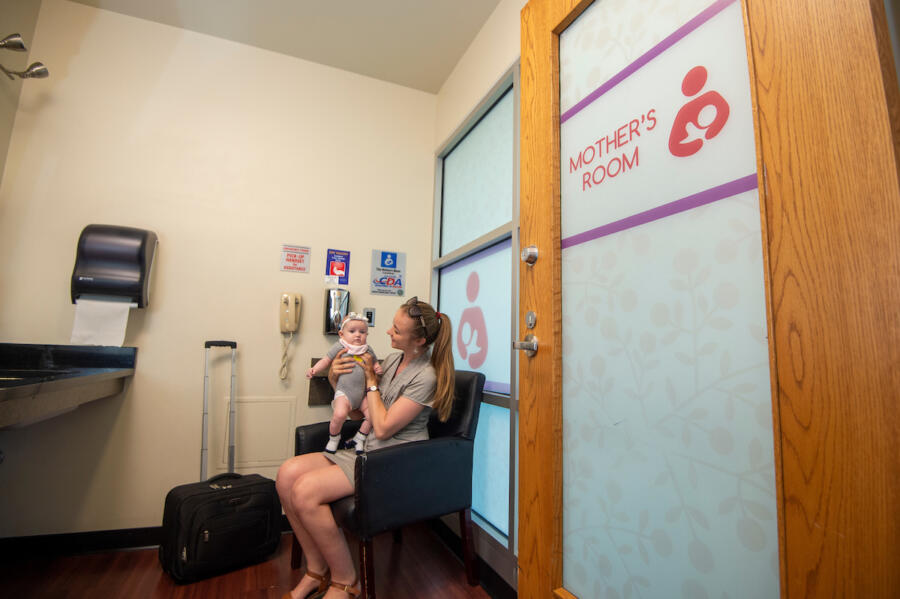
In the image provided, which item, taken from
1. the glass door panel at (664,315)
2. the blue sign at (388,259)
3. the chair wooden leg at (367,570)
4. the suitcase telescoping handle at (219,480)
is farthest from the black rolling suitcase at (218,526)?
the glass door panel at (664,315)

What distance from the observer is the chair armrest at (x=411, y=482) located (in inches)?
56.7

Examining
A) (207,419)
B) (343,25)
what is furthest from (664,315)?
(343,25)

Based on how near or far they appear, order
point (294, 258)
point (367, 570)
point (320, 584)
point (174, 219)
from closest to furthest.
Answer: point (367, 570) < point (320, 584) < point (174, 219) < point (294, 258)

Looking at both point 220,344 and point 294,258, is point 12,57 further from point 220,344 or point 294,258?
point 220,344

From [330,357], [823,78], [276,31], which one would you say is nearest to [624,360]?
[823,78]

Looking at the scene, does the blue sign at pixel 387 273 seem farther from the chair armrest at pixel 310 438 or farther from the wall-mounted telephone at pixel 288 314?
the chair armrest at pixel 310 438

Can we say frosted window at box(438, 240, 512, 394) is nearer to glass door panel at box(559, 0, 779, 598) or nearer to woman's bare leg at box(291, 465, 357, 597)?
glass door panel at box(559, 0, 779, 598)

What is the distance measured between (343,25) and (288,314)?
1668 millimetres

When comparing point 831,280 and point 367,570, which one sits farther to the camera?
point 367,570

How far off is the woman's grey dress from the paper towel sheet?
1229 mm

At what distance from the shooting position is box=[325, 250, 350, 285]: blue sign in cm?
253

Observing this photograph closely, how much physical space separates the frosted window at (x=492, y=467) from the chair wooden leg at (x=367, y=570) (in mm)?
603

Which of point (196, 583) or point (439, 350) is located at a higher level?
point (439, 350)

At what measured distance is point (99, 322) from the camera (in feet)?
6.57
